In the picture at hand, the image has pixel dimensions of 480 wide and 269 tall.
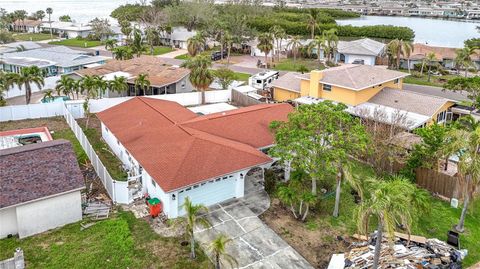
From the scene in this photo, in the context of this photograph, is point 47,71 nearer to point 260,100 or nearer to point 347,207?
point 260,100

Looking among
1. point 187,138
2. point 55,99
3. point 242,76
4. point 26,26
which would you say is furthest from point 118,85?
point 26,26

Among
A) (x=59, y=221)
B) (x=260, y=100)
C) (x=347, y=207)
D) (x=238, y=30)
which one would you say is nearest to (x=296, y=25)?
(x=238, y=30)

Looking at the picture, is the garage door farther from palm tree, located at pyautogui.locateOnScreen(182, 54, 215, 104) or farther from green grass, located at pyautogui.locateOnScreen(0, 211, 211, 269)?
palm tree, located at pyautogui.locateOnScreen(182, 54, 215, 104)

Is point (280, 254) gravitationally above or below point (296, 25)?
below

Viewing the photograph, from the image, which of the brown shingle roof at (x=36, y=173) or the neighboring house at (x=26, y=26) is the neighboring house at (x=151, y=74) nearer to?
the brown shingle roof at (x=36, y=173)

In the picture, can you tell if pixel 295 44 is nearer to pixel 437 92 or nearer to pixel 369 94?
pixel 437 92

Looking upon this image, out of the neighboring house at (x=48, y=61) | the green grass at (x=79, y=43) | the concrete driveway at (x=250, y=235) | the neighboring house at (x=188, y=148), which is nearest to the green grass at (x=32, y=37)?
the green grass at (x=79, y=43)
